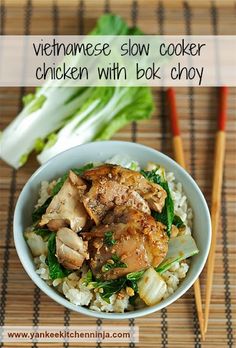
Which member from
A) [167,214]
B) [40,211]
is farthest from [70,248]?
[167,214]

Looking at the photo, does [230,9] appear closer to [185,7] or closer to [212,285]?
[185,7]

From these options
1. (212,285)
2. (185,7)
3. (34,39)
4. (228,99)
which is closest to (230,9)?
(185,7)

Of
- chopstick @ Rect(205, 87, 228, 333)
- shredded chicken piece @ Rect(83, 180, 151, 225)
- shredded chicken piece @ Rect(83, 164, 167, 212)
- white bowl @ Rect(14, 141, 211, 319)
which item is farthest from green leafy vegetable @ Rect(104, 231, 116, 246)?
chopstick @ Rect(205, 87, 228, 333)

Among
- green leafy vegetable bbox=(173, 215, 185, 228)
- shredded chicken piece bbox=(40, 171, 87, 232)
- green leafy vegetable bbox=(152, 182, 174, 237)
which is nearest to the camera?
shredded chicken piece bbox=(40, 171, 87, 232)

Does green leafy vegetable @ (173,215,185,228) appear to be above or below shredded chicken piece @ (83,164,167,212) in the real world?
below

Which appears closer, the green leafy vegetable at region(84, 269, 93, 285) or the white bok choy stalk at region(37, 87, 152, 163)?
the green leafy vegetable at region(84, 269, 93, 285)

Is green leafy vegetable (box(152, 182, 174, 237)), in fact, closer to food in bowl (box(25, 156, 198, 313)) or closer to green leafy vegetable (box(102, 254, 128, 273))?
food in bowl (box(25, 156, 198, 313))
